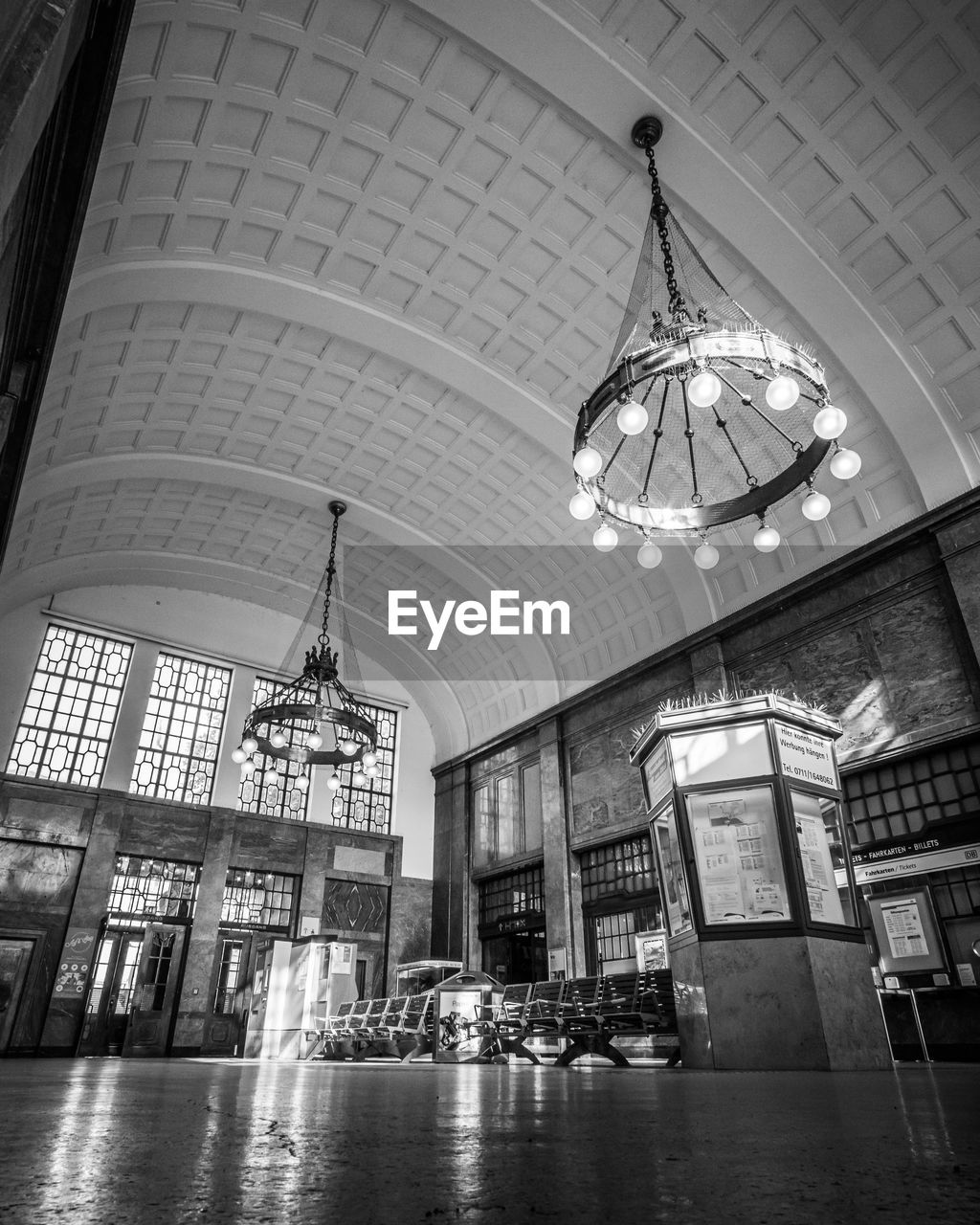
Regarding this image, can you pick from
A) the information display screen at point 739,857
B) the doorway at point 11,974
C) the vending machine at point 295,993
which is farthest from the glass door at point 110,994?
the information display screen at point 739,857

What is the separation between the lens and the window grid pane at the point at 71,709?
15.9 m

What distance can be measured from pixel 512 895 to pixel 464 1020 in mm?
6564

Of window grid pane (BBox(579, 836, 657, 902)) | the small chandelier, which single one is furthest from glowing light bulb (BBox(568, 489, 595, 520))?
window grid pane (BBox(579, 836, 657, 902))

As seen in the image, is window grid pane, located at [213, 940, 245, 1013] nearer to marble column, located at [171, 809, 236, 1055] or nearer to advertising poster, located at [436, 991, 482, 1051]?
marble column, located at [171, 809, 236, 1055]

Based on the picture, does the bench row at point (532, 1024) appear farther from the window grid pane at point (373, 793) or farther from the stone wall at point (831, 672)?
the window grid pane at point (373, 793)

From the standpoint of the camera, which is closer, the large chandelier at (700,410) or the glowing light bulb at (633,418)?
the glowing light bulb at (633,418)

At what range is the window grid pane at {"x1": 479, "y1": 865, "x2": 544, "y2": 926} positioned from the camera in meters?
16.3

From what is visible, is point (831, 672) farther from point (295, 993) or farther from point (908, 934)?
point (295, 993)

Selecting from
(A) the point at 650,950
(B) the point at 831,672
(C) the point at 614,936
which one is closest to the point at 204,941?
(C) the point at 614,936

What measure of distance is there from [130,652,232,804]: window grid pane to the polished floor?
53.9 ft

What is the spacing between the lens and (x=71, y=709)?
653 inches

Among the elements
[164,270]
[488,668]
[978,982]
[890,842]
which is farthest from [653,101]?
[488,668]

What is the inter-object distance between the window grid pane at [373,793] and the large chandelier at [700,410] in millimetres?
11283

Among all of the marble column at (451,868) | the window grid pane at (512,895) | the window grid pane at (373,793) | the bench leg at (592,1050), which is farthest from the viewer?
the window grid pane at (373,793)
